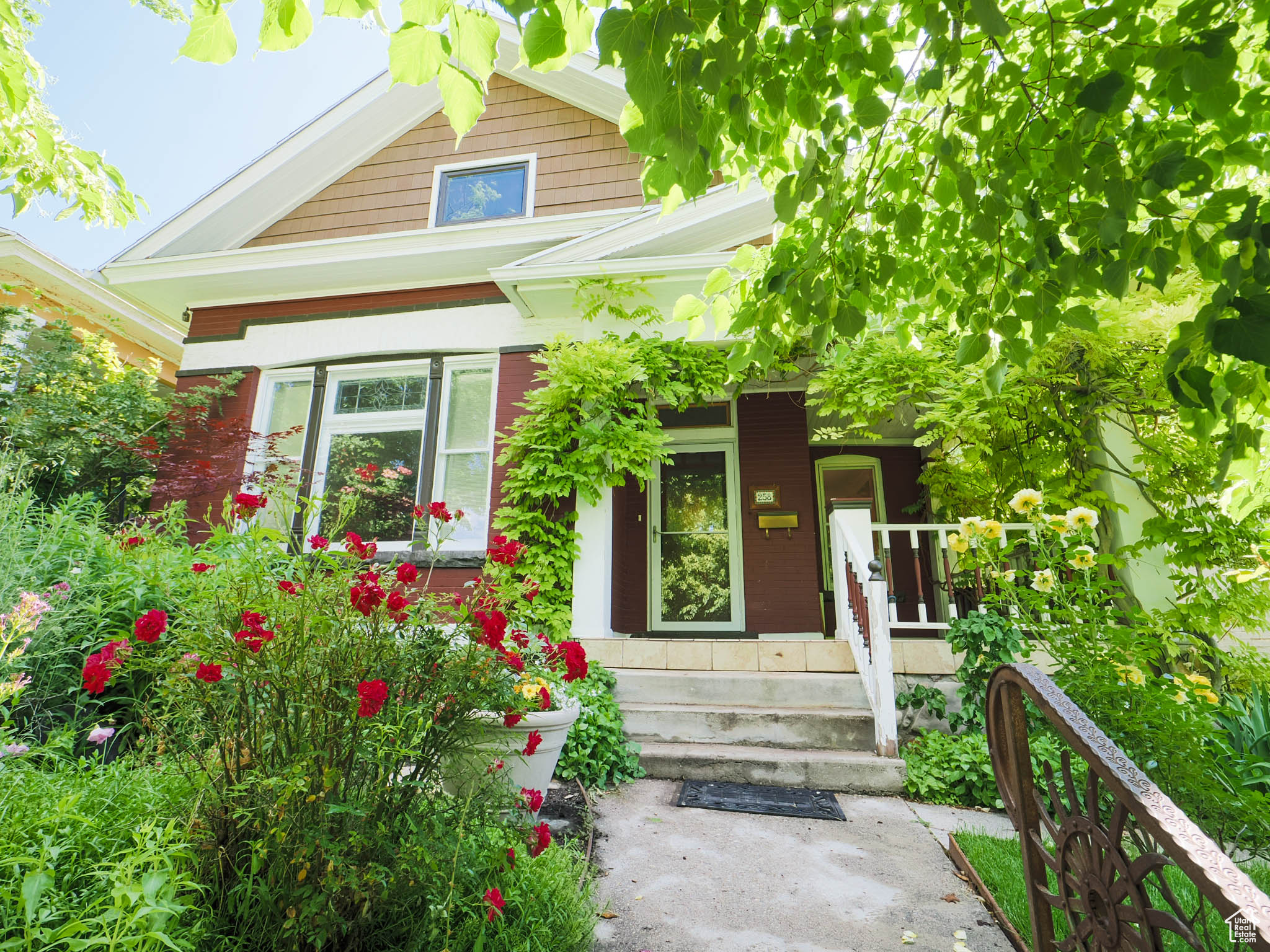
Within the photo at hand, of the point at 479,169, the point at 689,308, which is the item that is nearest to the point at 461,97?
the point at 689,308

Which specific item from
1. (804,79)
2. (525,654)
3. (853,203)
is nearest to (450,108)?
(804,79)

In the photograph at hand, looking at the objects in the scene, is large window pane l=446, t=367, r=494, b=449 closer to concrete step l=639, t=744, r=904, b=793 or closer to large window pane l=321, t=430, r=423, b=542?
large window pane l=321, t=430, r=423, b=542

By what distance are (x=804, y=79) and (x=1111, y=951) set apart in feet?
6.70

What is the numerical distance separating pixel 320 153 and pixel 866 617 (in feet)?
24.1

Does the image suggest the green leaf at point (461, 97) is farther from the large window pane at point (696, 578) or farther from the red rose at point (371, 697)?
the large window pane at point (696, 578)

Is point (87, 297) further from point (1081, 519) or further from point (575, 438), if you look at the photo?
point (1081, 519)

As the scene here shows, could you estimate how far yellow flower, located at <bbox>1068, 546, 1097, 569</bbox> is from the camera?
11.3ft

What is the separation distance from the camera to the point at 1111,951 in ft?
4.12

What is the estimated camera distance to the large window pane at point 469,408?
5.90m

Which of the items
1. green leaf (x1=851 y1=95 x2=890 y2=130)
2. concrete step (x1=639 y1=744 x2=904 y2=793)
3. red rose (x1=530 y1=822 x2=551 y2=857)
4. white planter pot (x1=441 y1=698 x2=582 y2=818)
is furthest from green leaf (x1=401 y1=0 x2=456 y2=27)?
concrete step (x1=639 y1=744 x2=904 y2=793)

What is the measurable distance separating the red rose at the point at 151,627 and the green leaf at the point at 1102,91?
2.33 metres

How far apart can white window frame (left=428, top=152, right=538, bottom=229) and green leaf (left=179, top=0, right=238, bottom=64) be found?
587 centimetres

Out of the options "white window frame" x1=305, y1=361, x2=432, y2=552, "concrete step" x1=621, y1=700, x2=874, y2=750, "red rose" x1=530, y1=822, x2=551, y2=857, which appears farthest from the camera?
"white window frame" x1=305, y1=361, x2=432, y2=552

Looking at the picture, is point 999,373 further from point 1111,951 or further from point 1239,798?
point 1239,798
